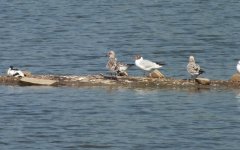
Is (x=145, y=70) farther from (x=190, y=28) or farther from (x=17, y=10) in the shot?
(x=17, y=10)

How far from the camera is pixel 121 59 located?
3888cm

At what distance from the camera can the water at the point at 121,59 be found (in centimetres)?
2548

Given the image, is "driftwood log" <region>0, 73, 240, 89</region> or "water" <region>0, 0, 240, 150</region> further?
"driftwood log" <region>0, 73, 240, 89</region>

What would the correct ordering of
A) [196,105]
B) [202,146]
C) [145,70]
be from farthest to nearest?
[145,70] → [196,105] → [202,146]

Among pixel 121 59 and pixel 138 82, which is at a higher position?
pixel 121 59

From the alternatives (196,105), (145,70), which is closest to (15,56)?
(145,70)

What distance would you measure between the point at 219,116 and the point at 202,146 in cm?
320

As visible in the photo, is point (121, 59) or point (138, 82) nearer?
point (138, 82)

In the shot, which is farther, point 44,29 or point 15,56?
point 44,29

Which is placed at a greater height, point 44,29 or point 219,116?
point 44,29

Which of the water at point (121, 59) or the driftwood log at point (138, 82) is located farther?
the driftwood log at point (138, 82)

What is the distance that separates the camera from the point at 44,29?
4944cm

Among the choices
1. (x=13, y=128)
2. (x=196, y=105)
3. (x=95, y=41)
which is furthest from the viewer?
(x=95, y=41)

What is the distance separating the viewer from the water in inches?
1003
